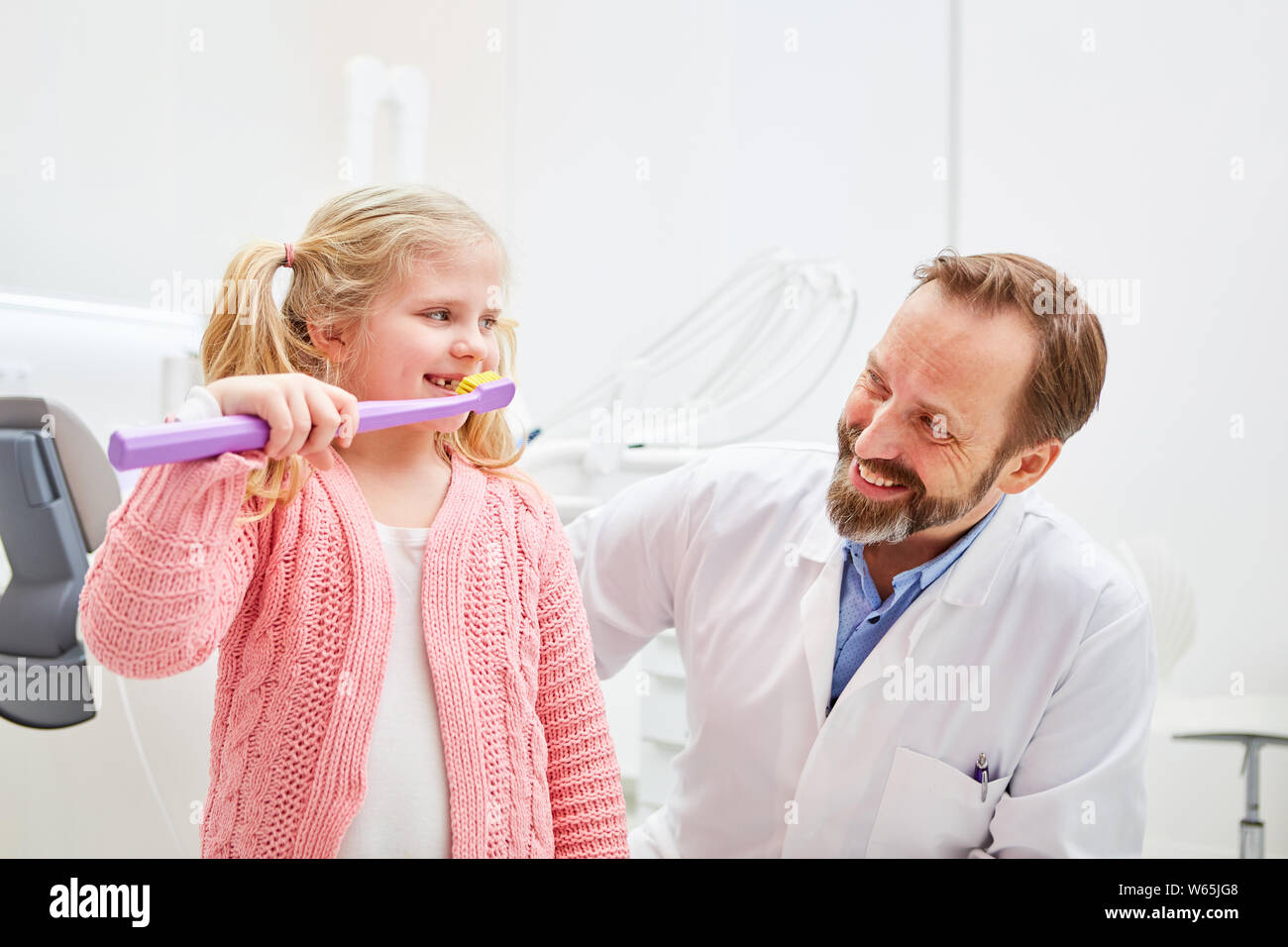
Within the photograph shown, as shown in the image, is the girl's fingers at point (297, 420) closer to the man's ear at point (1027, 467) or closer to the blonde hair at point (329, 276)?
the blonde hair at point (329, 276)

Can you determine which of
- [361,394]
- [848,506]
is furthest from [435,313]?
[848,506]

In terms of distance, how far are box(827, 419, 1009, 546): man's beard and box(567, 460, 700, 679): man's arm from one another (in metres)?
0.21

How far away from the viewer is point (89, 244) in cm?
155

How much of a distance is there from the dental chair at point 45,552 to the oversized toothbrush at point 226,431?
51 cm

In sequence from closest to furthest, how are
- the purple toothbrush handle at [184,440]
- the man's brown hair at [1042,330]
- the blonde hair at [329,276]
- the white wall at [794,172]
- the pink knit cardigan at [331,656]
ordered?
the purple toothbrush handle at [184,440] < the pink knit cardigan at [331,656] < the blonde hair at [329,276] < the man's brown hair at [1042,330] < the white wall at [794,172]

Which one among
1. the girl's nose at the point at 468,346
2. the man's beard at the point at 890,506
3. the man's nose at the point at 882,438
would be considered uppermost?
the girl's nose at the point at 468,346

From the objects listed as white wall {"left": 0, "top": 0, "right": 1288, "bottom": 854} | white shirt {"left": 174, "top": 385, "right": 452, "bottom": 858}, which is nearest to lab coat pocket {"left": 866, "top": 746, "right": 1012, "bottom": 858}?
white shirt {"left": 174, "top": 385, "right": 452, "bottom": 858}

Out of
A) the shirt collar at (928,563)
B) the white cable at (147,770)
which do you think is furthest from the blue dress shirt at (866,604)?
the white cable at (147,770)

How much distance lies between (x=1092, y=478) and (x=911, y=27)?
1168 mm

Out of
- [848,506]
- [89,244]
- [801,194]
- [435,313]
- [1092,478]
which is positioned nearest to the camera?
[435,313]

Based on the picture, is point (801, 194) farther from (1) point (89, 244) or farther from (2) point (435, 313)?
(2) point (435, 313)

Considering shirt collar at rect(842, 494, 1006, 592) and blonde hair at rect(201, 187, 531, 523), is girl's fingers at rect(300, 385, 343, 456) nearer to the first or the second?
blonde hair at rect(201, 187, 531, 523)

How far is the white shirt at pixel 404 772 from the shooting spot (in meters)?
0.69

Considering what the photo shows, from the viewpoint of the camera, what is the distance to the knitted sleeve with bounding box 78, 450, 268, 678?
58 cm
